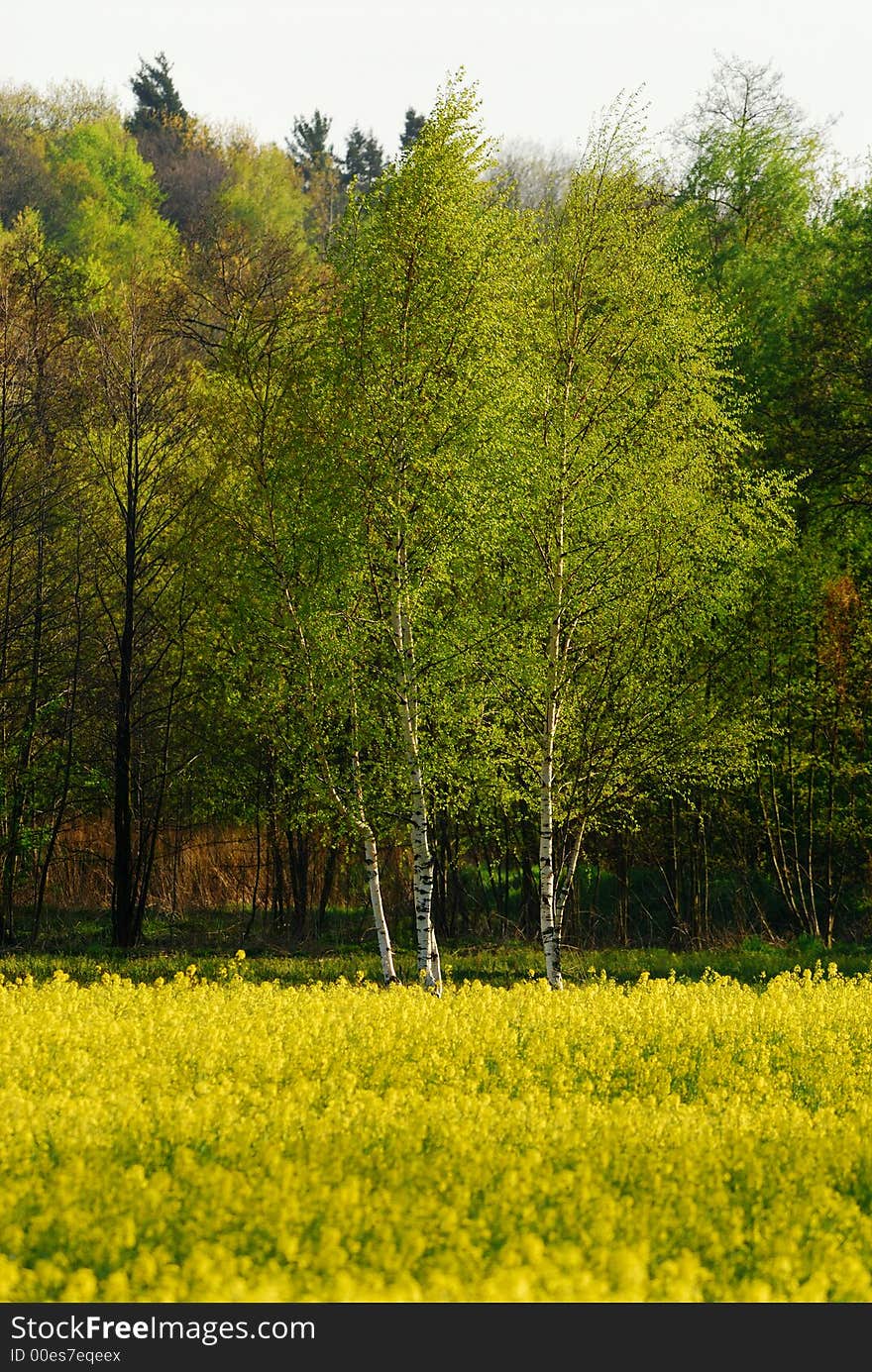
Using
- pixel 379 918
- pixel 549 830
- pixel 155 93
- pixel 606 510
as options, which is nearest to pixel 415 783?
pixel 549 830

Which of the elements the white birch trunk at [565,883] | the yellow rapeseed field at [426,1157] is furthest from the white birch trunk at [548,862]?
the yellow rapeseed field at [426,1157]

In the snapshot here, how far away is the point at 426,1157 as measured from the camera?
7082mm

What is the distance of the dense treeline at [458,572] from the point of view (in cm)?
1784

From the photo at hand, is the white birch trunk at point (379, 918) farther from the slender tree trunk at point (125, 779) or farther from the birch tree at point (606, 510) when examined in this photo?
the slender tree trunk at point (125, 779)

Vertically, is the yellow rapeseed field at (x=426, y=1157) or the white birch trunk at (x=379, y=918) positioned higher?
the white birch trunk at (x=379, y=918)

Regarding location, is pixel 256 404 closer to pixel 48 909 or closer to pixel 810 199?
pixel 48 909

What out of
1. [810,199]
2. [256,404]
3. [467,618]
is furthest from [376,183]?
[810,199]

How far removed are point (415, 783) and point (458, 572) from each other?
325 centimetres

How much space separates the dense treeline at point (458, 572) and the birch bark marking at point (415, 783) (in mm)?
67

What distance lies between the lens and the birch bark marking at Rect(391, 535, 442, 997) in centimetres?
1772

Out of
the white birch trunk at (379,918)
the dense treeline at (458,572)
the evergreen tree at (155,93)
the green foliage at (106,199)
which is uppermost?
the evergreen tree at (155,93)

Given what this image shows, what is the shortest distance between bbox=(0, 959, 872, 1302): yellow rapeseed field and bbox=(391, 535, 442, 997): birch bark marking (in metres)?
5.98

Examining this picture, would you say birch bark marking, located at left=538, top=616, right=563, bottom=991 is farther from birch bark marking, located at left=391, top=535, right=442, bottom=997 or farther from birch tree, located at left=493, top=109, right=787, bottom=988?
birch bark marking, located at left=391, top=535, right=442, bottom=997
